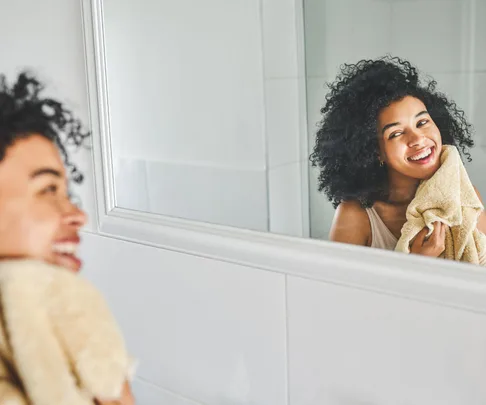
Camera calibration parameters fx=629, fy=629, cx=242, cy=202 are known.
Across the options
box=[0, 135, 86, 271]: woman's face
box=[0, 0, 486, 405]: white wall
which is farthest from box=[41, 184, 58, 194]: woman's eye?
box=[0, 0, 486, 405]: white wall

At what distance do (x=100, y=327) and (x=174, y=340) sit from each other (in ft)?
0.95

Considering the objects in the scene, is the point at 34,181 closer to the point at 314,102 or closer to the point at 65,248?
the point at 65,248

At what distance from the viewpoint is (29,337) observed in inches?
16.4

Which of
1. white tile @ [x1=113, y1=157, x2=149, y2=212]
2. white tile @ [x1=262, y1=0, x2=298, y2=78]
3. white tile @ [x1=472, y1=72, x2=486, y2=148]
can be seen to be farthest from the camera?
white tile @ [x1=113, y1=157, x2=149, y2=212]

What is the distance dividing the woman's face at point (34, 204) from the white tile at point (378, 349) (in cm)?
28

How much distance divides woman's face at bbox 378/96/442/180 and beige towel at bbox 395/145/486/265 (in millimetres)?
10

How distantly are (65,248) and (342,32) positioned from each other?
0.34 metres

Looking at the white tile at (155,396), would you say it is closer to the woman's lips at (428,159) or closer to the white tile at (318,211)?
the white tile at (318,211)

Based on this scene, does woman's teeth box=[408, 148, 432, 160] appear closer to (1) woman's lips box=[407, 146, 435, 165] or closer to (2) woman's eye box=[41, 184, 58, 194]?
(1) woman's lips box=[407, 146, 435, 165]

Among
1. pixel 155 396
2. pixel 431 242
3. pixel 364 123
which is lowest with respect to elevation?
pixel 155 396

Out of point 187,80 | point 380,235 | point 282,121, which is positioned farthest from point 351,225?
point 187,80

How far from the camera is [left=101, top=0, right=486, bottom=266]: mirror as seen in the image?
1.86 feet

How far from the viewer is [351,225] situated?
2.06 feet

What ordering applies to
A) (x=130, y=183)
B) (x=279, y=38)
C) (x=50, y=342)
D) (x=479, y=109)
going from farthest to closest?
(x=130, y=183)
(x=279, y=38)
(x=479, y=109)
(x=50, y=342)
